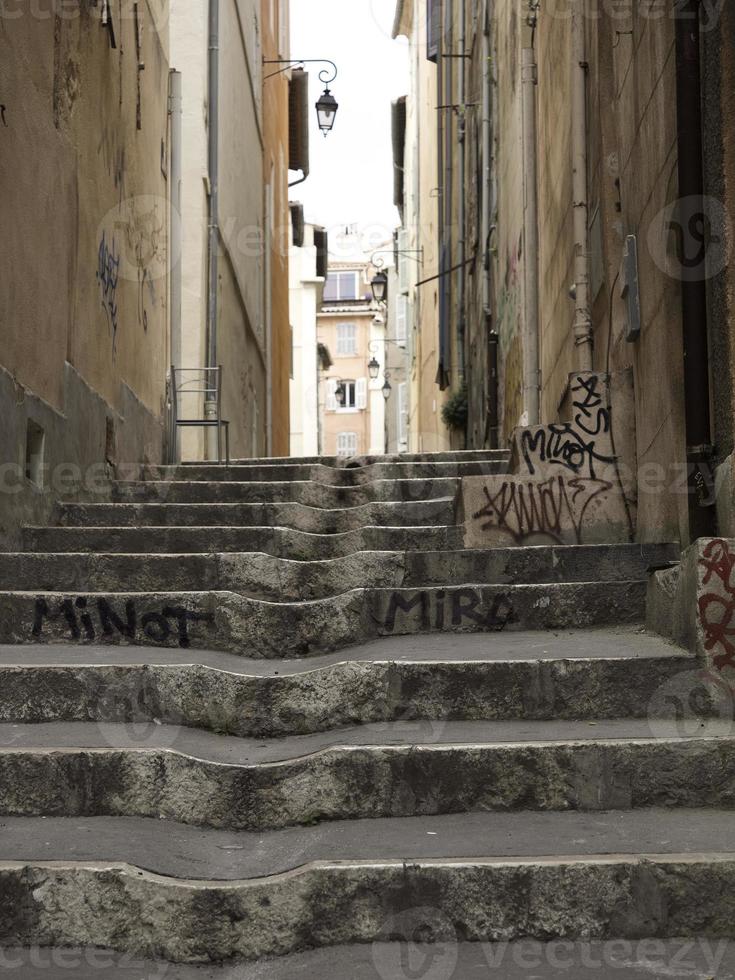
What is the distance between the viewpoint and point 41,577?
5.43 meters

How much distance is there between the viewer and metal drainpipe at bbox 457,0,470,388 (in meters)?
17.6

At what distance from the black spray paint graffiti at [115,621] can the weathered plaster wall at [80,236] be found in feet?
3.32

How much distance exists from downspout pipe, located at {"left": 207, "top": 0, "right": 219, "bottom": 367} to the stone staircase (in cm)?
785

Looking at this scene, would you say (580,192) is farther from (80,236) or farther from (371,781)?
(371,781)

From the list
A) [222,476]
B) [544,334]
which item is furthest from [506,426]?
[222,476]

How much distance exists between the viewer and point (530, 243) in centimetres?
985

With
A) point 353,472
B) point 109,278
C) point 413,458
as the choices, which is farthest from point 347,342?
point 353,472

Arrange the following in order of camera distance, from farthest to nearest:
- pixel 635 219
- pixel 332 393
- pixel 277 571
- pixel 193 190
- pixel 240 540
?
pixel 332 393, pixel 193 190, pixel 240 540, pixel 635 219, pixel 277 571

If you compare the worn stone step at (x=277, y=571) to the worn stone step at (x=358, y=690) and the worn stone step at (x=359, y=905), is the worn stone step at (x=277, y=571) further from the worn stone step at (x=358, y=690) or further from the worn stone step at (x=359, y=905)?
the worn stone step at (x=359, y=905)

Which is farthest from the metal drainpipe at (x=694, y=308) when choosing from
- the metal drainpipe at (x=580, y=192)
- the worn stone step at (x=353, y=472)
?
the worn stone step at (x=353, y=472)

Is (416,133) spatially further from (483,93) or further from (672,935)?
(672,935)

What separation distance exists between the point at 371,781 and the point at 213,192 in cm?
1151

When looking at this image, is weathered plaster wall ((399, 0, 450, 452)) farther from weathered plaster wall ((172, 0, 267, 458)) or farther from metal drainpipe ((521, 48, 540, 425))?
metal drainpipe ((521, 48, 540, 425))

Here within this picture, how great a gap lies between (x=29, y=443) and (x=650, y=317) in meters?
2.99
